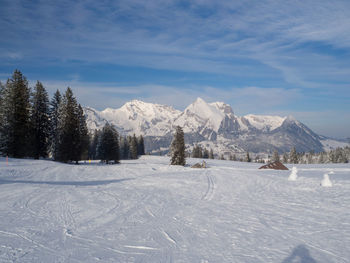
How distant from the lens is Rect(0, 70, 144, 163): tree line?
108 ft

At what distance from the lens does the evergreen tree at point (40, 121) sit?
38594mm

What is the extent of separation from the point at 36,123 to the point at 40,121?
0.82m

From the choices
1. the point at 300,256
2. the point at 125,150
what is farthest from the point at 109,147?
the point at 300,256

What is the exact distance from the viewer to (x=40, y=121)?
1560 inches

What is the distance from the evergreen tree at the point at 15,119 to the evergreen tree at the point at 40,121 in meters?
2.90

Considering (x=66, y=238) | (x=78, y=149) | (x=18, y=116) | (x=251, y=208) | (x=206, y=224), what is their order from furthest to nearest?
(x=78, y=149) → (x=18, y=116) → (x=251, y=208) → (x=206, y=224) → (x=66, y=238)

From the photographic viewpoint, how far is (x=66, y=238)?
21.4ft

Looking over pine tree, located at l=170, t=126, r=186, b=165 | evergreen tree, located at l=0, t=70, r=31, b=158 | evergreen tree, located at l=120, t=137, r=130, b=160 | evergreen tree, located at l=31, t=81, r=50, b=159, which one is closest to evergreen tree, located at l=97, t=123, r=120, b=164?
pine tree, located at l=170, t=126, r=186, b=165

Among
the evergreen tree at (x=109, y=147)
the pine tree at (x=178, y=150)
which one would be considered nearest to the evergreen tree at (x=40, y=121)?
the evergreen tree at (x=109, y=147)

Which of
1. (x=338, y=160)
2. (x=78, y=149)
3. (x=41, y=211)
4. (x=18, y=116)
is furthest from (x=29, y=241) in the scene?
(x=338, y=160)

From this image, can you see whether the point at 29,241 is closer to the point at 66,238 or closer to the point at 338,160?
the point at 66,238

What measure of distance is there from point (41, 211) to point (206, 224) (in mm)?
6212

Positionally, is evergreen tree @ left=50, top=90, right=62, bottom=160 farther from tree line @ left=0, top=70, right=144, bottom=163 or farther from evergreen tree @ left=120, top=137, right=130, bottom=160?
evergreen tree @ left=120, top=137, right=130, bottom=160

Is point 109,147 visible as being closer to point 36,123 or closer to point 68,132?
point 68,132
